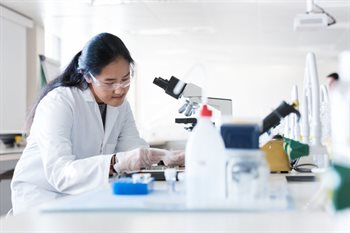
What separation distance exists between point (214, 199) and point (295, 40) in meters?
7.87

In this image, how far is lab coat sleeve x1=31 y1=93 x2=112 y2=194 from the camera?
6.20 ft

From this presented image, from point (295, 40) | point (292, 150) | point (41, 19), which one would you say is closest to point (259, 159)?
point (292, 150)

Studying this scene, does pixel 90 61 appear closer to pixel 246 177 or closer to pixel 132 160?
pixel 132 160

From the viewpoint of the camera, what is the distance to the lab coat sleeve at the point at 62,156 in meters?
1.89

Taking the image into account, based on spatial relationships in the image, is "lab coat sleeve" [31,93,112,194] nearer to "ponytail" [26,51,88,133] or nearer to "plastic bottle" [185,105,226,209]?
"ponytail" [26,51,88,133]

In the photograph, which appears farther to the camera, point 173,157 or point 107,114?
point 107,114

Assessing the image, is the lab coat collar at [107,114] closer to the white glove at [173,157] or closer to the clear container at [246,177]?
the white glove at [173,157]

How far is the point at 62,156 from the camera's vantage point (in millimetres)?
1977

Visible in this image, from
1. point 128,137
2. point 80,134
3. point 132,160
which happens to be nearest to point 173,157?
point 132,160

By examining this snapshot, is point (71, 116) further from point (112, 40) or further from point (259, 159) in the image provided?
point (259, 159)

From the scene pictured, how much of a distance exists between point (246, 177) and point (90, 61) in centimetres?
128

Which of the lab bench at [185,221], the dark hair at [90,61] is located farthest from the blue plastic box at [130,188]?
the dark hair at [90,61]

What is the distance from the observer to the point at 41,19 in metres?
7.05

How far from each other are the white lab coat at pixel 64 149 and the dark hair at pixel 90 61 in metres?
0.07
